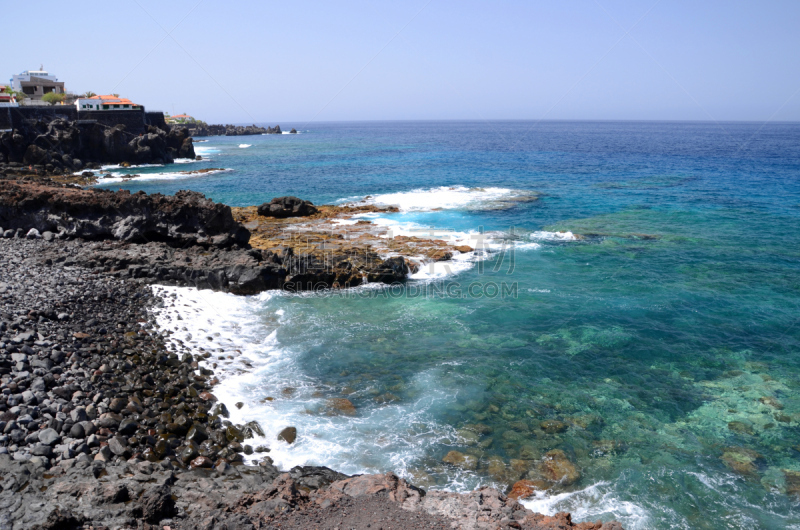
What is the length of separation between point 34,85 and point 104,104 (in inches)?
1042

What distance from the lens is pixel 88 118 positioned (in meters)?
70.7

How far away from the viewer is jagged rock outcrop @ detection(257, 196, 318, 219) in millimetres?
38281

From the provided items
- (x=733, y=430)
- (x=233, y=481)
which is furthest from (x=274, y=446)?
(x=733, y=430)

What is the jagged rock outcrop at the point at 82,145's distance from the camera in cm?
5784

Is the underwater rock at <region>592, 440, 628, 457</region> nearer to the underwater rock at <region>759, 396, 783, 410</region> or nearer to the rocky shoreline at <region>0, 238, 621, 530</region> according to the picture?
the rocky shoreline at <region>0, 238, 621, 530</region>

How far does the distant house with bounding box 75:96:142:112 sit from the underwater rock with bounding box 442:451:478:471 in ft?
257

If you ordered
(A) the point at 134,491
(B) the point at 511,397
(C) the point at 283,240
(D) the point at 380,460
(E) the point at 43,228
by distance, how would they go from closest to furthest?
1. (A) the point at 134,491
2. (D) the point at 380,460
3. (B) the point at 511,397
4. (E) the point at 43,228
5. (C) the point at 283,240

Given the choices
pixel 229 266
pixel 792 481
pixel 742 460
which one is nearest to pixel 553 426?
pixel 742 460

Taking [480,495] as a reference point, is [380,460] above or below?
below

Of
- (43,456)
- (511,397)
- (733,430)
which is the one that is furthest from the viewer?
(511,397)

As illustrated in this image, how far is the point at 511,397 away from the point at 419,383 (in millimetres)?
3091

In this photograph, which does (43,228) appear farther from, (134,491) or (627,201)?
(627,201)

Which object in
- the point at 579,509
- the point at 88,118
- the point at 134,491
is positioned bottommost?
the point at 579,509

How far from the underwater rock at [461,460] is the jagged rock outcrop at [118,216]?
1881cm
